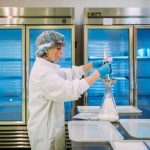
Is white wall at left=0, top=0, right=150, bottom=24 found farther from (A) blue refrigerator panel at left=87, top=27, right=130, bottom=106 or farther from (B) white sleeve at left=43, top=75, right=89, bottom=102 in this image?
(B) white sleeve at left=43, top=75, right=89, bottom=102

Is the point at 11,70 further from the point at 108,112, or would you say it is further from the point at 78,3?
the point at 108,112

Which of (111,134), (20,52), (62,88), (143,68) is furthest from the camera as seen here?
(143,68)

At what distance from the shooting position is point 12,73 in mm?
3959

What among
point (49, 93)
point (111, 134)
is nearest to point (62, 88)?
point (49, 93)

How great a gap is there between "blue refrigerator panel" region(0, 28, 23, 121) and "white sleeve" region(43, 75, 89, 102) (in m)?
1.83

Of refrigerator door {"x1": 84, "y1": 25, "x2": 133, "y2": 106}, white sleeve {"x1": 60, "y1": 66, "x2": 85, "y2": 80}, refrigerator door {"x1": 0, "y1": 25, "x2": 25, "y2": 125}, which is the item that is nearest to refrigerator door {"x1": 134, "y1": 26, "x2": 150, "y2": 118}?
refrigerator door {"x1": 84, "y1": 25, "x2": 133, "y2": 106}

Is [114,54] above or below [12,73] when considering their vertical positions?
above

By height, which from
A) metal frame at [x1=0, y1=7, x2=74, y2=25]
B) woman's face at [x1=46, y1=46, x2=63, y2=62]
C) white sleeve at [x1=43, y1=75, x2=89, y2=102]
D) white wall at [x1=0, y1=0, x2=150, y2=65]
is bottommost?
white sleeve at [x1=43, y1=75, x2=89, y2=102]

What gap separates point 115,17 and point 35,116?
6.79 ft

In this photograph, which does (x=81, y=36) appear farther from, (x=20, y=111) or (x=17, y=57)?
(x=20, y=111)

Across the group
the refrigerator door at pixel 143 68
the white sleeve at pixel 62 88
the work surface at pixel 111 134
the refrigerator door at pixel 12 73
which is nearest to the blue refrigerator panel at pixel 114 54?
the refrigerator door at pixel 143 68

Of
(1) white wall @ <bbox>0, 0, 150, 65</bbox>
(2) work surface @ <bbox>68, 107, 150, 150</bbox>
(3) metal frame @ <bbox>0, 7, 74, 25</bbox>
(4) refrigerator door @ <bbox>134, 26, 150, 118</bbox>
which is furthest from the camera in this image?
(1) white wall @ <bbox>0, 0, 150, 65</bbox>

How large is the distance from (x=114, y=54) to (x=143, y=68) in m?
0.47

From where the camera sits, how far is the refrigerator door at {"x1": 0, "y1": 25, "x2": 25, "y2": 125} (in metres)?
3.89
